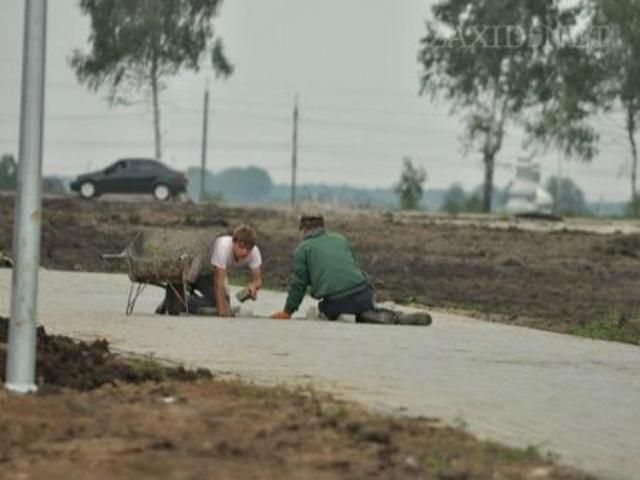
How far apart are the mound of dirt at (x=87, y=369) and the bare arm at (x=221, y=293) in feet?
19.4

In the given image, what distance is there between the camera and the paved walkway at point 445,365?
11.4 meters

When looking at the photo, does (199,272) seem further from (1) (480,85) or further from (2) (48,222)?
(1) (480,85)

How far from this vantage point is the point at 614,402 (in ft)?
43.1

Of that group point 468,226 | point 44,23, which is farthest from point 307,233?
point 468,226

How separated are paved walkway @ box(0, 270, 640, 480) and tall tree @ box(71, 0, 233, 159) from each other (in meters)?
62.6

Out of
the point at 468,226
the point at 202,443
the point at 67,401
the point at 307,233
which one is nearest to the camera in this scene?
the point at 202,443

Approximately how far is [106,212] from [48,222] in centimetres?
833

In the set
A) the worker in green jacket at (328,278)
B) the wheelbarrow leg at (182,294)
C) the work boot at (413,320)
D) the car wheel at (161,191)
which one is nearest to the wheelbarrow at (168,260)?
the wheelbarrow leg at (182,294)

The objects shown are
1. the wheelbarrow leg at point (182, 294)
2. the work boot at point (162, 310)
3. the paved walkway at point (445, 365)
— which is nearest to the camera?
the paved walkway at point (445, 365)

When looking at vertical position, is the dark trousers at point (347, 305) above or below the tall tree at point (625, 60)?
below

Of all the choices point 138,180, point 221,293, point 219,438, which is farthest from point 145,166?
point 219,438

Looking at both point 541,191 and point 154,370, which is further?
point 541,191

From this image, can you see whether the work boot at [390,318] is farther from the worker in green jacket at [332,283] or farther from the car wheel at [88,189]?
the car wheel at [88,189]

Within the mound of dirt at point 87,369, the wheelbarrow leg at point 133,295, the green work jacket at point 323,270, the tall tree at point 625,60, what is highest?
the tall tree at point 625,60
